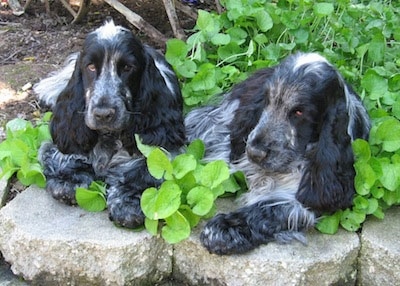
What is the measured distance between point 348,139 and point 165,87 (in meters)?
1.14

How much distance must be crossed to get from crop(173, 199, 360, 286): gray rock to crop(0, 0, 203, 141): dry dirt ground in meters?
1.91

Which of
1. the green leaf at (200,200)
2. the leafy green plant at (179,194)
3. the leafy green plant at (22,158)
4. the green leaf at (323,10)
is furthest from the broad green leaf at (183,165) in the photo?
the green leaf at (323,10)

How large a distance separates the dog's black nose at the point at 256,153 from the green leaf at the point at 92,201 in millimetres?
905

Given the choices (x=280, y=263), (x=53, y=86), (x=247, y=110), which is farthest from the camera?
(x=53, y=86)

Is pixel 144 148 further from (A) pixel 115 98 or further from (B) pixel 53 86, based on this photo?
(B) pixel 53 86

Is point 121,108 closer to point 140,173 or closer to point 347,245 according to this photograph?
point 140,173

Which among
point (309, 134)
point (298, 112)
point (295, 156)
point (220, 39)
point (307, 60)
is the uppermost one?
point (307, 60)

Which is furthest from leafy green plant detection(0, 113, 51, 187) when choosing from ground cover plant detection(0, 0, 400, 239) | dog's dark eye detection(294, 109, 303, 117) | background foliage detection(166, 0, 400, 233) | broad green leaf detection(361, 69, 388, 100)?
broad green leaf detection(361, 69, 388, 100)

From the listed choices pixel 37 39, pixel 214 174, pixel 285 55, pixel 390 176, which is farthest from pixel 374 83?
pixel 37 39

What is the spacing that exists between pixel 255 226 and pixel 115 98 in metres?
1.04

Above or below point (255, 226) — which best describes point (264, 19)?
above

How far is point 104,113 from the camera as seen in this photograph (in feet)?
12.8

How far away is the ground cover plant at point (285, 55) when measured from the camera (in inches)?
156

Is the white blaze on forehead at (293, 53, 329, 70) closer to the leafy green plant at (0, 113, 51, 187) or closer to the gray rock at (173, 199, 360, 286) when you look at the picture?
the gray rock at (173, 199, 360, 286)
